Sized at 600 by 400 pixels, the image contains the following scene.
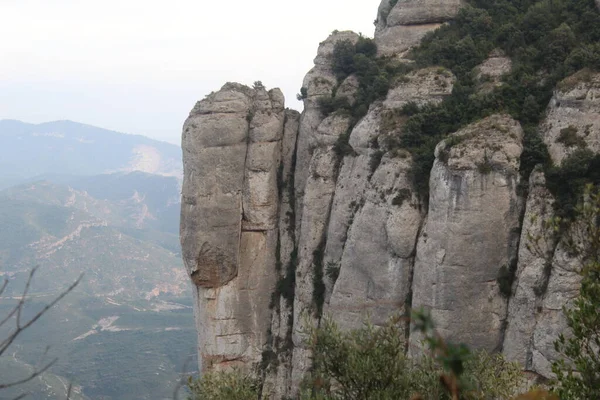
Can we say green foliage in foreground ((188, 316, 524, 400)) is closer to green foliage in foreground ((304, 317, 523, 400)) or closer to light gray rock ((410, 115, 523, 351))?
green foliage in foreground ((304, 317, 523, 400))

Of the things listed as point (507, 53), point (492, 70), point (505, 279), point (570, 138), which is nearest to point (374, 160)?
point (492, 70)

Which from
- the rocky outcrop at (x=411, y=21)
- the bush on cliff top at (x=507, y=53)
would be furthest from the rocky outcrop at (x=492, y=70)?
the rocky outcrop at (x=411, y=21)

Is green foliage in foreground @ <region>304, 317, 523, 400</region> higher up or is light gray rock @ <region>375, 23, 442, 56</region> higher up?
light gray rock @ <region>375, 23, 442, 56</region>

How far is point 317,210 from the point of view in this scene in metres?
34.4

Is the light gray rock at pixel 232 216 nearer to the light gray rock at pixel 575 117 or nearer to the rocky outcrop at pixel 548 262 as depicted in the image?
the rocky outcrop at pixel 548 262

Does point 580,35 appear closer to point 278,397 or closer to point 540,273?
point 540,273

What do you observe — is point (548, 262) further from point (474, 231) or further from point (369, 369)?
point (369, 369)

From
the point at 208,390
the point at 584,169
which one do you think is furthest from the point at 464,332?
the point at 208,390

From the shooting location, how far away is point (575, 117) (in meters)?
24.9

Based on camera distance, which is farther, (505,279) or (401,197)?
(401,197)

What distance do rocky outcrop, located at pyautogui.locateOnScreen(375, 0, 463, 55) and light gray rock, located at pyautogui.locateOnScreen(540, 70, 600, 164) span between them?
40.2 feet

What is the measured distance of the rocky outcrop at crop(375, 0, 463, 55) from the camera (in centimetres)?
3628

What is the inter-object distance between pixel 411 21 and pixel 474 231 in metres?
16.0

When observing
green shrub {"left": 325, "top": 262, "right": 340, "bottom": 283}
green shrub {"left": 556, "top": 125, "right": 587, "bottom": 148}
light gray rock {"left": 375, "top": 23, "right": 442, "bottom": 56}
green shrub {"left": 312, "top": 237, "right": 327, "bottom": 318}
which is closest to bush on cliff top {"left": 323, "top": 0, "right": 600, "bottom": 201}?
green shrub {"left": 556, "top": 125, "right": 587, "bottom": 148}
